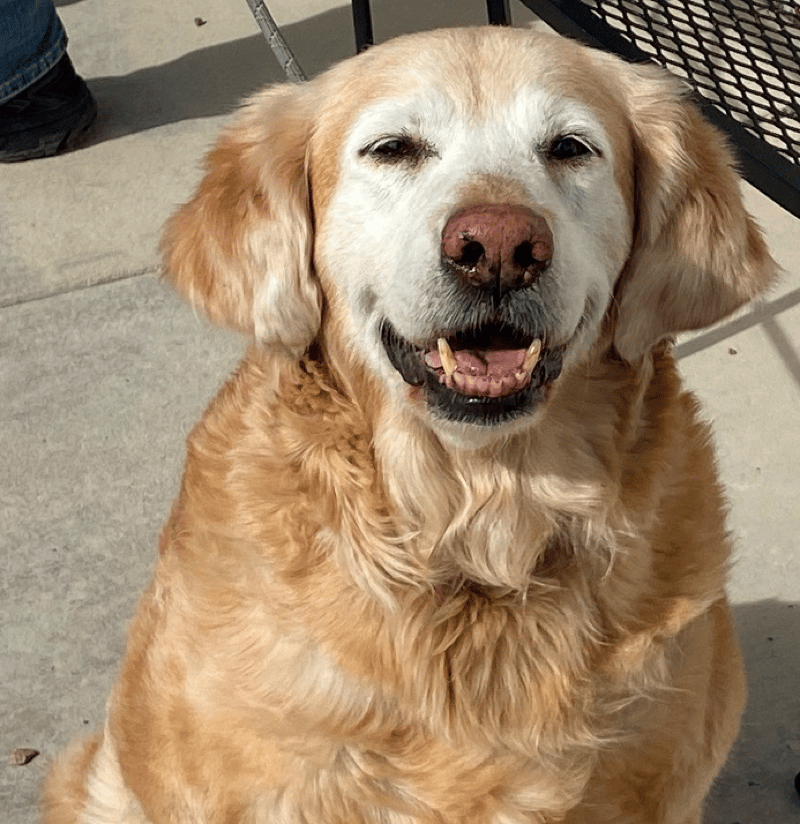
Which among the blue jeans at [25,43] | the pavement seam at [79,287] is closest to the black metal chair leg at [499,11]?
the pavement seam at [79,287]

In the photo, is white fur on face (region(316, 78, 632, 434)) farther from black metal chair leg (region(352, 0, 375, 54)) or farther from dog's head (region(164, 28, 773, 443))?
black metal chair leg (region(352, 0, 375, 54))

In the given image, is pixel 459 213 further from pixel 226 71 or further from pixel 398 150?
pixel 226 71

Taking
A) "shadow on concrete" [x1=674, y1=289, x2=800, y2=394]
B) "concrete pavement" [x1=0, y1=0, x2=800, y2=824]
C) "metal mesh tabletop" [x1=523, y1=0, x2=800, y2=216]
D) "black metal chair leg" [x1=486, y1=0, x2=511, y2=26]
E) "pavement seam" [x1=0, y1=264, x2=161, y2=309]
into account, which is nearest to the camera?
"metal mesh tabletop" [x1=523, y1=0, x2=800, y2=216]

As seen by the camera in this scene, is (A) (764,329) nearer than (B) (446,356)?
No

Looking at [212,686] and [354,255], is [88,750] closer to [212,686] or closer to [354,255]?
[212,686]

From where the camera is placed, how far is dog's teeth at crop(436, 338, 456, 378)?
2.09 m

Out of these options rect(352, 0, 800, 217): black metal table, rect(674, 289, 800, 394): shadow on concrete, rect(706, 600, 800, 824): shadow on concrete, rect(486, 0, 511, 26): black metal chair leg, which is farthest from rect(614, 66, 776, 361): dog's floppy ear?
rect(674, 289, 800, 394): shadow on concrete

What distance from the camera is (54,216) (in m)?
4.55

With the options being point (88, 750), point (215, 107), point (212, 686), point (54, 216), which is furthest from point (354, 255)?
point (215, 107)

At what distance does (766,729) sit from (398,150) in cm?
169

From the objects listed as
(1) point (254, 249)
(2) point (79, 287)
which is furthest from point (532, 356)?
(2) point (79, 287)

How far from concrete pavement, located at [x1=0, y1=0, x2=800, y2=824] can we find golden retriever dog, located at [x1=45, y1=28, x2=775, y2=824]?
31.5 inches

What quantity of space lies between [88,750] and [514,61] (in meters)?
1.80

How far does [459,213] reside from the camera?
1.96 meters
